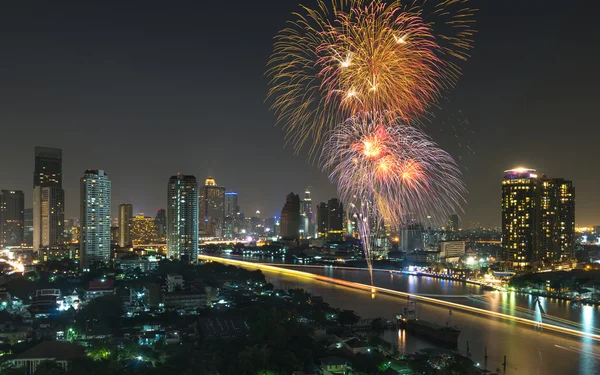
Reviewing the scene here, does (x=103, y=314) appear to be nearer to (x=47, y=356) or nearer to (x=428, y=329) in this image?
(x=47, y=356)

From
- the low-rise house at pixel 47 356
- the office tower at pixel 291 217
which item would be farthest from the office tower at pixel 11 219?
the low-rise house at pixel 47 356

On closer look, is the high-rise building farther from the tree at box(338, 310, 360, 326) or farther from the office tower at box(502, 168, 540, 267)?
the tree at box(338, 310, 360, 326)

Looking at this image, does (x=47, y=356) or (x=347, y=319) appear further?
(x=347, y=319)

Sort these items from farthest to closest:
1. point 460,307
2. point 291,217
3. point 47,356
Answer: point 291,217
point 460,307
point 47,356

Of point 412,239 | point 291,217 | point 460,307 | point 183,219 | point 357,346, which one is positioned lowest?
point 460,307

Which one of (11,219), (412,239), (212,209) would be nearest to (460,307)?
(412,239)

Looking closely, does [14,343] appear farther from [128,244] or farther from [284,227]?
[284,227]
